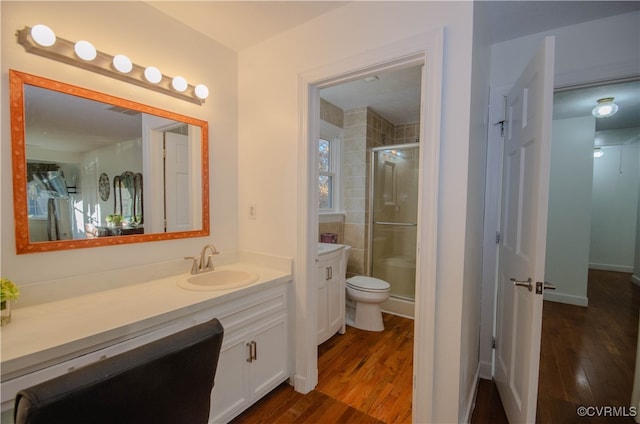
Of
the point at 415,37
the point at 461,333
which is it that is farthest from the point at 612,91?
the point at 461,333

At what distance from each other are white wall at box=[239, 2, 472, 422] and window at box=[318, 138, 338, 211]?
136cm

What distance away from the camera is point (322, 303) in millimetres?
2312

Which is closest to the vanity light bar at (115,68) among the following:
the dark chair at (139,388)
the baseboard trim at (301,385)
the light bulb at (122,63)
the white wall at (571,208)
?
the light bulb at (122,63)

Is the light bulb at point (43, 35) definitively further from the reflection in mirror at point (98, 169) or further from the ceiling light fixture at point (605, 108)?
the ceiling light fixture at point (605, 108)

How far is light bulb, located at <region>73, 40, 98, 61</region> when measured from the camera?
1.30 metres

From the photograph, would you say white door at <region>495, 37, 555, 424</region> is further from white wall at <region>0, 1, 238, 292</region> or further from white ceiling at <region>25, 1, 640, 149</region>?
white wall at <region>0, 1, 238, 292</region>

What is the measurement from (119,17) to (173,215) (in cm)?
114

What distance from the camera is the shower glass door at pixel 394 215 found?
Answer: 329cm

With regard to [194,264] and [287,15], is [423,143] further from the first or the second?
[194,264]

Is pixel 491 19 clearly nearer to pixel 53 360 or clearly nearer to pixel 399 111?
pixel 399 111

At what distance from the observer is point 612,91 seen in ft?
9.05

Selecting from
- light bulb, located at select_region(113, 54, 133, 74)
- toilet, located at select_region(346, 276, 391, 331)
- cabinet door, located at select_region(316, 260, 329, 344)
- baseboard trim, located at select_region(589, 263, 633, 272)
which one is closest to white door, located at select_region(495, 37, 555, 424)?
toilet, located at select_region(346, 276, 391, 331)

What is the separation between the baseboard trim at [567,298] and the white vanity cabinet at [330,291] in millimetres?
3006

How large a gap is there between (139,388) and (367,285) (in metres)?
2.29
